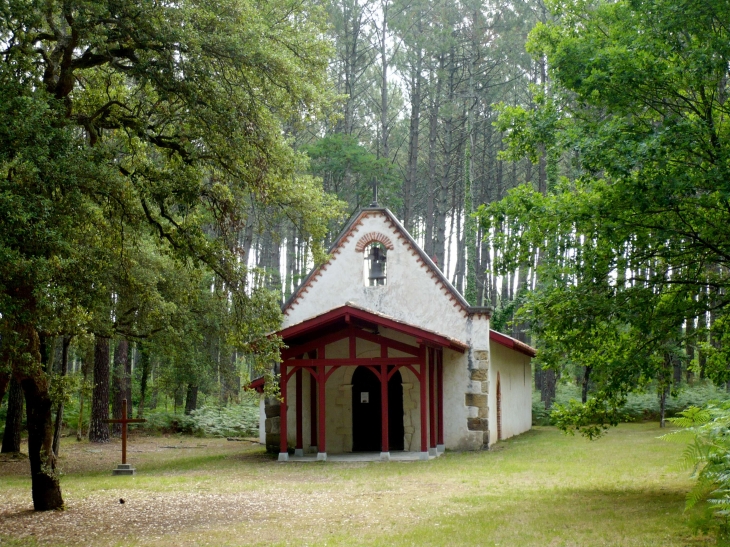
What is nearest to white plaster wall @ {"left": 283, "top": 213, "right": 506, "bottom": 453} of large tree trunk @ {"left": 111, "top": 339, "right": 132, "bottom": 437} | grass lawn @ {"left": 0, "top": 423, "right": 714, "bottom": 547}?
grass lawn @ {"left": 0, "top": 423, "right": 714, "bottom": 547}

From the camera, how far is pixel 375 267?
69.3 ft

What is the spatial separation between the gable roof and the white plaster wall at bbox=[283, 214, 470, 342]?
0.08 m

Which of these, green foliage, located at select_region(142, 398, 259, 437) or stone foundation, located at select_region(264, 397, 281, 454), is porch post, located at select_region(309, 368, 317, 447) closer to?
stone foundation, located at select_region(264, 397, 281, 454)

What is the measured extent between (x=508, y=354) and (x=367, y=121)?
22.3 metres

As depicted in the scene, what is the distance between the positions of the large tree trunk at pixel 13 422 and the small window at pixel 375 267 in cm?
906

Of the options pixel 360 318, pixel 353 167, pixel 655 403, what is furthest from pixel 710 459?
pixel 353 167

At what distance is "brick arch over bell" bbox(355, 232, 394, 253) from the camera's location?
68.5 ft

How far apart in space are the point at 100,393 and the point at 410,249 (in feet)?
34.1

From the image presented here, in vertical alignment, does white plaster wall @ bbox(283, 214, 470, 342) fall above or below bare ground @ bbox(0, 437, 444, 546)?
above

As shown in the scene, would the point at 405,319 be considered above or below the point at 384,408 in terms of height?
above

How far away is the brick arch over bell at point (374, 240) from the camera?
68.5ft

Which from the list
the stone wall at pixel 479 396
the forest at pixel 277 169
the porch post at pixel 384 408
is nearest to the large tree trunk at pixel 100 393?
the porch post at pixel 384 408

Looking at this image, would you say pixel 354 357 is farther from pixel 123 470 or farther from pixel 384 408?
pixel 123 470

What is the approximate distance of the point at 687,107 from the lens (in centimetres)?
1055
